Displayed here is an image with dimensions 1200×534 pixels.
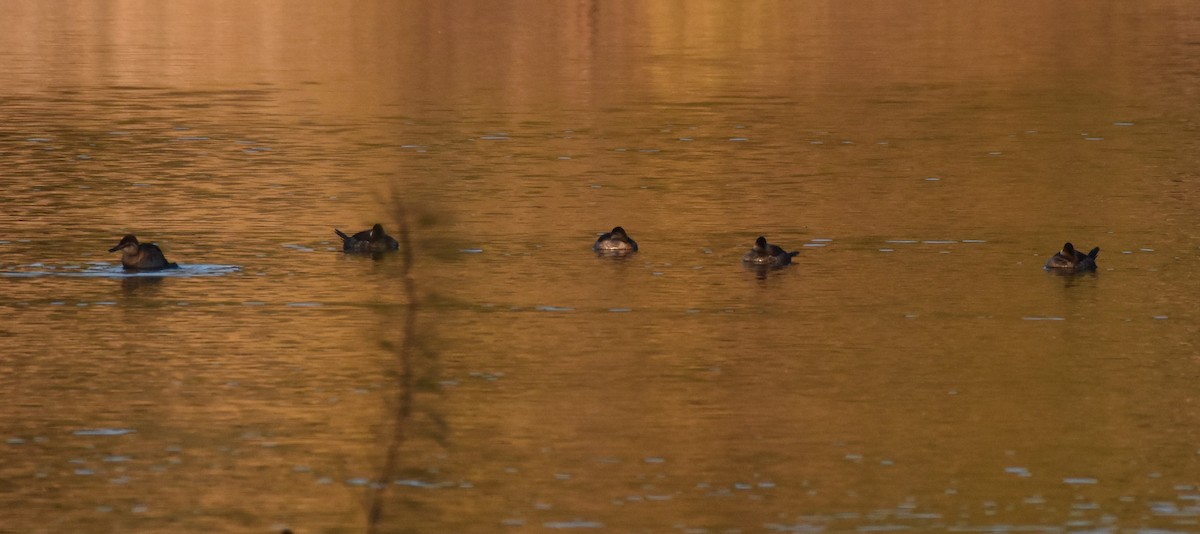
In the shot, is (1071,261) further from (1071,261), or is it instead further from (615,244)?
(615,244)

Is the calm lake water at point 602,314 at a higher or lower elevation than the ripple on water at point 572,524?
higher

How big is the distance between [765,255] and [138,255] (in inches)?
261

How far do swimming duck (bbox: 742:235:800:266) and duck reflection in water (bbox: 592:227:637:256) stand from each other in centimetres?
151

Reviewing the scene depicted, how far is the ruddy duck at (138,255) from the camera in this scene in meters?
25.1

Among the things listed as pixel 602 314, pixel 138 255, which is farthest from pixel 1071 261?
pixel 138 255

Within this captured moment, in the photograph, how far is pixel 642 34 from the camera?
74938 mm

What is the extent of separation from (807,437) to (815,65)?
41.9 metres

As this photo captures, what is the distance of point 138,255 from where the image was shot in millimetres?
25109

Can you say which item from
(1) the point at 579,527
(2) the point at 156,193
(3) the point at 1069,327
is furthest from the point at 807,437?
(2) the point at 156,193

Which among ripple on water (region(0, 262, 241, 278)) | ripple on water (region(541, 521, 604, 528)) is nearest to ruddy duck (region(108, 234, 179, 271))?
ripple on water (region(0, 262, 241, 278))

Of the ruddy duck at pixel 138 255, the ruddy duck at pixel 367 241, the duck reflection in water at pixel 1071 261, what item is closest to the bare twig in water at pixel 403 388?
the ruddy duck at pixel 367 241

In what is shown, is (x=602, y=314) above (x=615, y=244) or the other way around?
Result: the other way around

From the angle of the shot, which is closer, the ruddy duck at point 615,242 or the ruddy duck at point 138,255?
the ruddy duck at point 138,255

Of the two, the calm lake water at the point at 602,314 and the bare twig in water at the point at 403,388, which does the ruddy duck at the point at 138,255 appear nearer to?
the calm lake water at the point at 602,314
